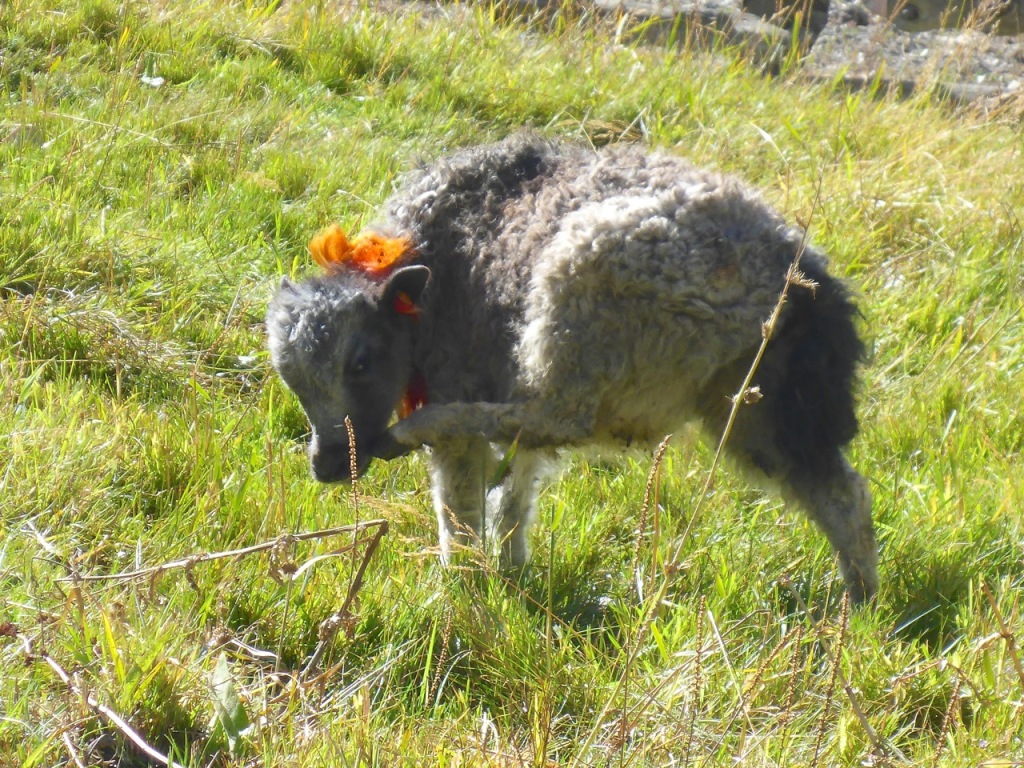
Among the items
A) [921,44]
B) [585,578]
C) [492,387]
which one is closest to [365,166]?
[492,387]

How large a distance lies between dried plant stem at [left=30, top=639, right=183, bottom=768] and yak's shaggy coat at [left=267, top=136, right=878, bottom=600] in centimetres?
113

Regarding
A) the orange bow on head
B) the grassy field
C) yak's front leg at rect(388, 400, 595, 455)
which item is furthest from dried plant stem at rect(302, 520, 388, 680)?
the orange bow on head

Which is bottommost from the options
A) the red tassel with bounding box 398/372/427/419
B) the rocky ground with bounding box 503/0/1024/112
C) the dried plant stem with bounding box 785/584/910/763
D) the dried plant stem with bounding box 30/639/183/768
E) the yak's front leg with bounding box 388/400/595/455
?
the dried plant stem with bounding box 30/639/183/768

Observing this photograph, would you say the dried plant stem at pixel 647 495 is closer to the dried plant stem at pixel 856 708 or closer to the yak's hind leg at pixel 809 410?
the dried plant stem at pixel 856 708

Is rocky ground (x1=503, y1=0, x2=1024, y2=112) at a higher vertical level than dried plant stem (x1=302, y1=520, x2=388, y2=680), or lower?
higher

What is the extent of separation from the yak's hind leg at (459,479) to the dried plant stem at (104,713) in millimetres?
1663

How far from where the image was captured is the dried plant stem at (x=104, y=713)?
3145 mm

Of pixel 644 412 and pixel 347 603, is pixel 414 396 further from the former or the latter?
pixel 347 603

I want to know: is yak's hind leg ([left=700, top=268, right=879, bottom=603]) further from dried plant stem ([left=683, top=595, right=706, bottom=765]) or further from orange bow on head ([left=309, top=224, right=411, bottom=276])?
orange bow on head ([left=309, top=224, right=411, bottom=276])

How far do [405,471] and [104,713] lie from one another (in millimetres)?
2351

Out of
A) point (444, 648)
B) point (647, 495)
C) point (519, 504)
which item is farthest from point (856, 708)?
point (519, 504)

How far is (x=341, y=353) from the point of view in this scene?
4.78 metres

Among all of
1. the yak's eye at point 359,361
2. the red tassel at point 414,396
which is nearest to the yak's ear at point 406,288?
the yak's eye at point 359,361

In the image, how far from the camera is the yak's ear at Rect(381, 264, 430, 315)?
4.78 meters
